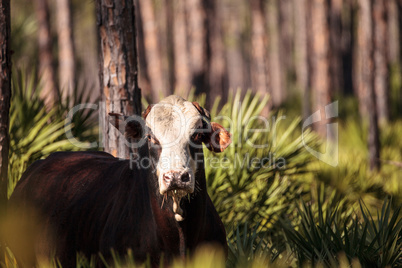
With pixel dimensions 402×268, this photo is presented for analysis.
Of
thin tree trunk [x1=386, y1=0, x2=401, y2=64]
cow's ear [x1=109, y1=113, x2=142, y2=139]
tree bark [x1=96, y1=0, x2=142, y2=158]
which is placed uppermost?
thin tree trunk [x1=386, y1=0, x2=401, y2=64]

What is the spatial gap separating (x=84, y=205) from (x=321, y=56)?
10.7 metres

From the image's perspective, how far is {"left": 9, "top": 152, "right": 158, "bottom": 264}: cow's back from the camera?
338 centimetres

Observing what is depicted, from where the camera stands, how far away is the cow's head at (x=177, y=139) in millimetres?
3006

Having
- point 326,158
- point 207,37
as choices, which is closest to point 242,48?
point 207,37

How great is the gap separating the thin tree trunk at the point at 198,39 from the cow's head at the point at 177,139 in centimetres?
953

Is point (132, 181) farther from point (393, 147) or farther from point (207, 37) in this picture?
point (207, 37)

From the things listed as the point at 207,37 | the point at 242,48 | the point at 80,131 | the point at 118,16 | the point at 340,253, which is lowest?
the point at 340,253

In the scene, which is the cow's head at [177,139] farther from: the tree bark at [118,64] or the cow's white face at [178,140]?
the tree bark at [118,64]

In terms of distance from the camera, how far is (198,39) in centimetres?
1319

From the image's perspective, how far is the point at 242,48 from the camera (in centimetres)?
5109

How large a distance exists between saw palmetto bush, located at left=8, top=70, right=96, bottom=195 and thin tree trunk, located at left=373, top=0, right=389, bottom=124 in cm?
790

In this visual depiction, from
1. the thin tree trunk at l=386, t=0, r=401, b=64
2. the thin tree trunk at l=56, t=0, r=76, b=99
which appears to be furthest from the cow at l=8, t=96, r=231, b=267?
the thin tree trunk at l=386, t=0, r=401, b=64

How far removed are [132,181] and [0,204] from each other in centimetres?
148

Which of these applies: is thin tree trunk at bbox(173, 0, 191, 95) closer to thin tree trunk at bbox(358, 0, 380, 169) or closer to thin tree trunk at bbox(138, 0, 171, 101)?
thin tree trunk at bbox(138, 0, 171, 101)
